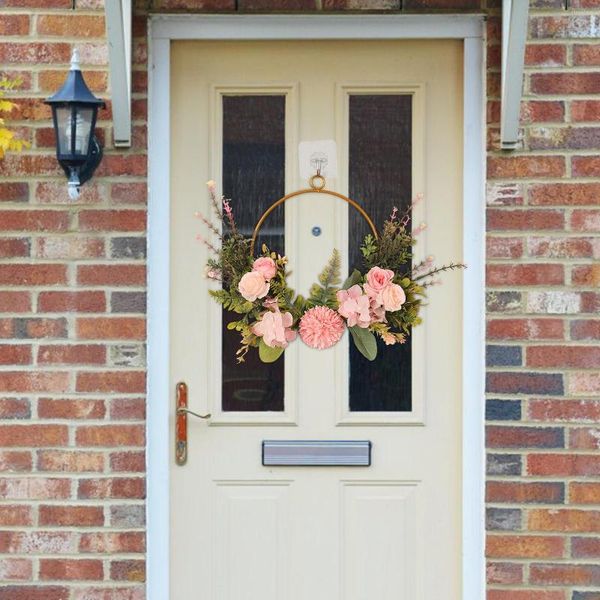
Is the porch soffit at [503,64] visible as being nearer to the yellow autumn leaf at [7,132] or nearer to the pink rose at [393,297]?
the yellow autumn leaf at [7,132]

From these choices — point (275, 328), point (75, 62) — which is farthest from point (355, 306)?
point (75, 62)

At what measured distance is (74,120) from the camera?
3.43m

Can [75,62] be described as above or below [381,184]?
above

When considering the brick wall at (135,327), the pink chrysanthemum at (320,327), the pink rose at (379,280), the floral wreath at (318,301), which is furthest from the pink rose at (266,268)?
the brick wall at (135,327)

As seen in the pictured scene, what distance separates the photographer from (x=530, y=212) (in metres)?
3.60

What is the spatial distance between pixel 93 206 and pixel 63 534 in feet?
3.52

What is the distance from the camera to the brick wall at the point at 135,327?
11.8 feet

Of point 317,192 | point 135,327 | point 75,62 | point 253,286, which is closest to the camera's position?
point 253,286

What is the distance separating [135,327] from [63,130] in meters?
0.67

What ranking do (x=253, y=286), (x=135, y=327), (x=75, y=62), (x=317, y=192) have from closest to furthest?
(x=253, y=286), (x=317, y=192), (x=75, y=62), (x=135, y=327)

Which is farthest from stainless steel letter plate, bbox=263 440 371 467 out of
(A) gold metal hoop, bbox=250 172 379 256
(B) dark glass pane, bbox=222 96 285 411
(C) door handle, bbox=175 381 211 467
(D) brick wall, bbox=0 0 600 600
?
(A) gold metal hoop, bbox=250 172 379 256

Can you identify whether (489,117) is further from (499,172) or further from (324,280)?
(324,280)

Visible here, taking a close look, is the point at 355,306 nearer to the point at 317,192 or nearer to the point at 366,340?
the point at 366,340

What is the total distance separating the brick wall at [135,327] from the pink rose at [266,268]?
3.19 feet
